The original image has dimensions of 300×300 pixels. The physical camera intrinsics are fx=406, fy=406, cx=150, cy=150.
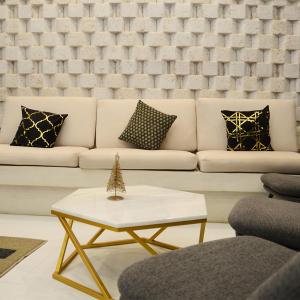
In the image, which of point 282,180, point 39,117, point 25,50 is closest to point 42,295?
point 282,180

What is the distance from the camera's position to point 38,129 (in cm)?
370

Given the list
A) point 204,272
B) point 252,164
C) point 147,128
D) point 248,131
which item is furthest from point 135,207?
point 248,131

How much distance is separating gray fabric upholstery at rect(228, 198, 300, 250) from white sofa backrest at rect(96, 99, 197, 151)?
6.08ft

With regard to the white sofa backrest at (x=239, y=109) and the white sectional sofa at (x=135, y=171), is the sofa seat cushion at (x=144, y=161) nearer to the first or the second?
the white sectional sofa at (x=135, y=171)

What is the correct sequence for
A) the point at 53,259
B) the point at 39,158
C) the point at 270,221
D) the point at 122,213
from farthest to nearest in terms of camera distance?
the point at 39,158
the point at 53,259
the point at 122,213
the point at 270,221

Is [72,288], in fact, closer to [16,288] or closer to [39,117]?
[16,288]

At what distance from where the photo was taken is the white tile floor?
2031 mm

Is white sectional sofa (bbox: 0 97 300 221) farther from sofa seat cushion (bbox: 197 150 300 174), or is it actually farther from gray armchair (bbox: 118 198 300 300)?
gray armchair (bbox: 118 198 300 300)

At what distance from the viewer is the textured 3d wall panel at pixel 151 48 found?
4.21m

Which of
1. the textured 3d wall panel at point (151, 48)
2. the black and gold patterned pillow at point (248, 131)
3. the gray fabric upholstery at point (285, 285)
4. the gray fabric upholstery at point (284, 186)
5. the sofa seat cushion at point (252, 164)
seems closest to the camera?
the gray fabric upholstery at point (285, 285)

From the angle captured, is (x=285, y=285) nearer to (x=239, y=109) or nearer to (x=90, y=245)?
(x=90, y=245)

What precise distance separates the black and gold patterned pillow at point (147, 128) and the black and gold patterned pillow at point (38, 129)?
63 cm

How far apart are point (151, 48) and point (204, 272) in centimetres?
336

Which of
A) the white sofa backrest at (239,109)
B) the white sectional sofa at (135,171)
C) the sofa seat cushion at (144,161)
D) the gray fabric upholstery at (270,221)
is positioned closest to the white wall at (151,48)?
the white sofa backrest at (239,109)
